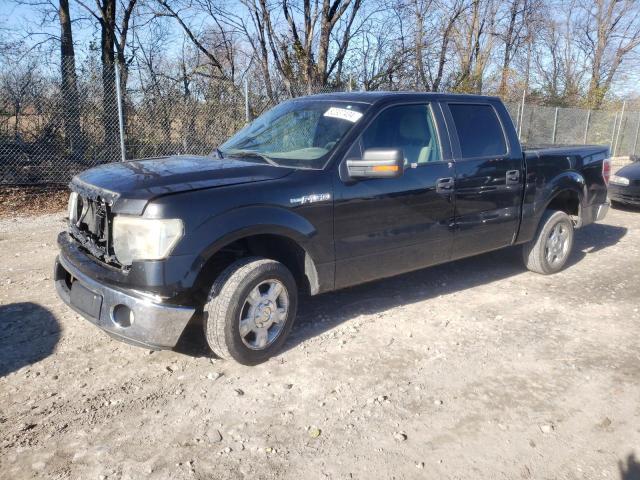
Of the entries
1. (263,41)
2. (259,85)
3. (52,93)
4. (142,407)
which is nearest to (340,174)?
(142,407)

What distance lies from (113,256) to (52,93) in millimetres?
7222

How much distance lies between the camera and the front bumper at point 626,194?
945cm

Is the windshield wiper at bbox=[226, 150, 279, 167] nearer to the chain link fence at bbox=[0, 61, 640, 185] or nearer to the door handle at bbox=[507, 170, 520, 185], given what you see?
the door handle at bbox=[507, 170, 520, 185]

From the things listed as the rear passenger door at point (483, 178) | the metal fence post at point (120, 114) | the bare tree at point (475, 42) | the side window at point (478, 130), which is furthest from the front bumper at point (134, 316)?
the bare tree at point (475, 42)

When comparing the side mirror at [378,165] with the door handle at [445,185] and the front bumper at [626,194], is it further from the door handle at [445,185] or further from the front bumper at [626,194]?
the front bumper at [626,194]

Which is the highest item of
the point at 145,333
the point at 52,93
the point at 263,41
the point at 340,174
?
the point at 263,41

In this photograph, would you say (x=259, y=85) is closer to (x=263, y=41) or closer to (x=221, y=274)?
(x=263, y=41)

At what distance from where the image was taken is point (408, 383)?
3346 millimetres

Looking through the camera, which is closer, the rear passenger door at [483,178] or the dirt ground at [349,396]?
the dirt ground at [349,396]

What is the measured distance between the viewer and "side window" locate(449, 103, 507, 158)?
460 cm

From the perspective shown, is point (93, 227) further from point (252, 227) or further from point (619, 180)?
point (619, 180)

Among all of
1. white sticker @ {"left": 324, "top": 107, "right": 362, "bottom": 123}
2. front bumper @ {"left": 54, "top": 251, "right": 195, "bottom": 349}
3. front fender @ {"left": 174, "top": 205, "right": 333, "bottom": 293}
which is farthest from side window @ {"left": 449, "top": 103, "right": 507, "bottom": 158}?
front bumper @ {"left": 54, "top": 251, "right": 195, "bottom": 349}

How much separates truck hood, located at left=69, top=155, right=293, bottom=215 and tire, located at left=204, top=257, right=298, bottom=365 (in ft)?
1.86

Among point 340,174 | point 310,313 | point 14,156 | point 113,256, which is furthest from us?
point 14,156
